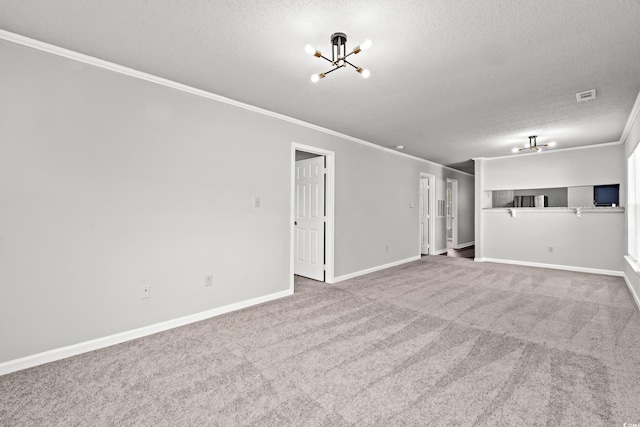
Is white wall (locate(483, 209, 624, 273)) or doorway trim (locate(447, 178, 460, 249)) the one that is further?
doorway trim (locate(447, 178, 460, 249))

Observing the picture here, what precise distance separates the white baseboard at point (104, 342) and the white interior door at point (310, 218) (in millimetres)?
1583

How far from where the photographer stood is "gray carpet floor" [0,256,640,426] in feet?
5.57

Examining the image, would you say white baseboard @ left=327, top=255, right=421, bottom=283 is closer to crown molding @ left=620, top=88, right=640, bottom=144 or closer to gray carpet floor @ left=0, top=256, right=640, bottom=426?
gray carpet floor @ left=0, top=256, right=640, bottom=426

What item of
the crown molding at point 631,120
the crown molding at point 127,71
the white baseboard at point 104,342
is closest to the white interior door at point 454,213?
the crown molding at point 631,120

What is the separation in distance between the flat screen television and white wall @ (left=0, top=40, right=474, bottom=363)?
586cm

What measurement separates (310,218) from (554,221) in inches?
195

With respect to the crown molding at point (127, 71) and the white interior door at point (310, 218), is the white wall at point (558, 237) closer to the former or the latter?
the white interior door at point (310, 218)

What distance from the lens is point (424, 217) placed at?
763 cm

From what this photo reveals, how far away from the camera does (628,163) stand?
4656 millimetres

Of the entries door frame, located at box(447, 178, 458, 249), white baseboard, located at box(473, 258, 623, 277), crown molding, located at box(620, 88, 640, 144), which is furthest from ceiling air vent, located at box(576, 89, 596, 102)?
door frame, located at box(447, 178, 458, 249)

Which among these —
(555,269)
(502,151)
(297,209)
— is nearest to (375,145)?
(297,209)

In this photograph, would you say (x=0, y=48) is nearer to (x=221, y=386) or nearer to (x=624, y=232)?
(x=221, y=386)

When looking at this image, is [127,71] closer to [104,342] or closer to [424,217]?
[104,342]

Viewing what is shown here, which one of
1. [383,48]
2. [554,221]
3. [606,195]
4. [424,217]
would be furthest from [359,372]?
[606,195]
